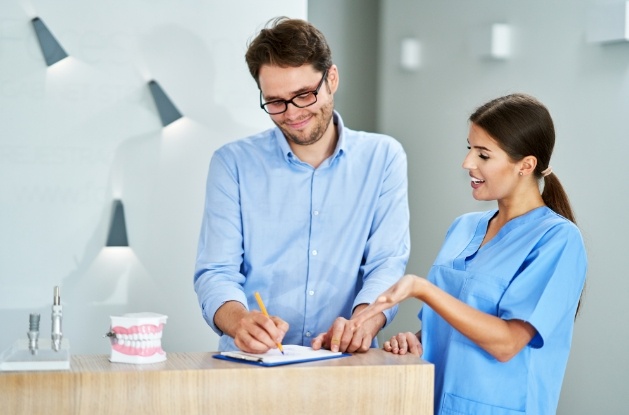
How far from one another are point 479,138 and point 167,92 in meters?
1.86

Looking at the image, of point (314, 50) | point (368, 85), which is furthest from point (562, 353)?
point (368, 85)

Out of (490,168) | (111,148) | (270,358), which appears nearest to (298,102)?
(490,168)

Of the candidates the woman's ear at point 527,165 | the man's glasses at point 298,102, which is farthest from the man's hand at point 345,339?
the man's glasses at point 298,102

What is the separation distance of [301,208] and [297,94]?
0.35 m

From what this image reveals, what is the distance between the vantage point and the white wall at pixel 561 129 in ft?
11.0

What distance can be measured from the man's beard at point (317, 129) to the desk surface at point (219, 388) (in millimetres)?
790

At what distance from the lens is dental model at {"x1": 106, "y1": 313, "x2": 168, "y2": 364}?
1.77 metres

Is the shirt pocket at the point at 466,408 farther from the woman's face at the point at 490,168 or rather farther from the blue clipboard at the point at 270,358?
the woman's face at the point at 490,168

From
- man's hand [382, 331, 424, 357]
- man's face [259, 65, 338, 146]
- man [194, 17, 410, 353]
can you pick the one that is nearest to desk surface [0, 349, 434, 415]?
man's hand [382, 331, 424, 357]

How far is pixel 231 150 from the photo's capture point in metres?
2.59

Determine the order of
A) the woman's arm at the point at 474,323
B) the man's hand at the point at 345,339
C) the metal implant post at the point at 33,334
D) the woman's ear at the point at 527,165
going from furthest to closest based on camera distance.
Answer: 1. the woman's ear at the point at 527,165
2. the man's hand at the point at 345,339
3. the woman's arm at the point at 474,323
4. the metal implant post at the point at 33,334

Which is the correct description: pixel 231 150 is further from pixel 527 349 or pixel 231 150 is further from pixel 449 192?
pixel 449 192

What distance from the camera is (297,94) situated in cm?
238

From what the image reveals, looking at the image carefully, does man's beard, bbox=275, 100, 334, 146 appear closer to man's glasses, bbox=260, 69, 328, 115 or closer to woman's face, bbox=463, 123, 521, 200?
man's glasses, bbox=260, 69, 328, 115
